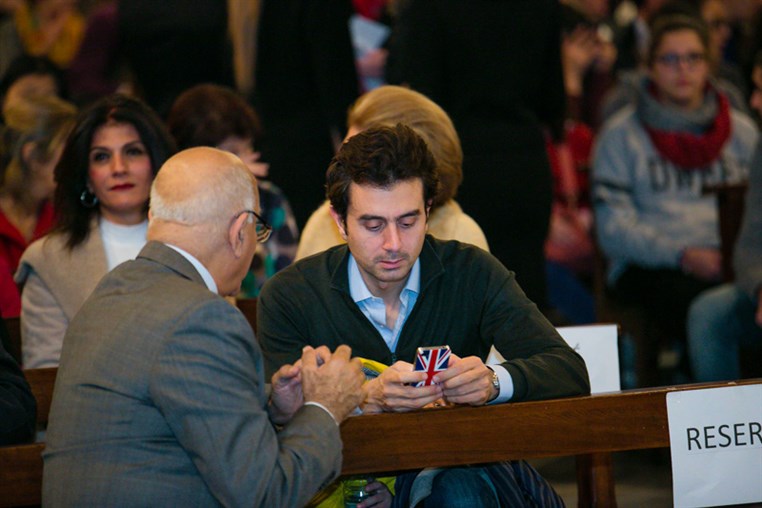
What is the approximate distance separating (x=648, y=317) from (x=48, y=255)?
3132 millimetres

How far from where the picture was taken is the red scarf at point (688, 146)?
6.31 m

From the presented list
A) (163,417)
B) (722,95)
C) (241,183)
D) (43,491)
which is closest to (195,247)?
(241,183)

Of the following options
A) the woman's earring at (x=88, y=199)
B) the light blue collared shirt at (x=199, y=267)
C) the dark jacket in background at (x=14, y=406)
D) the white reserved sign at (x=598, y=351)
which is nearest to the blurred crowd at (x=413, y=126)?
the woman's earring at (x=88, y=199)

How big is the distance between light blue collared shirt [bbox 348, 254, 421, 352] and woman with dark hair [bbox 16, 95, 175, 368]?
1311 millimetres

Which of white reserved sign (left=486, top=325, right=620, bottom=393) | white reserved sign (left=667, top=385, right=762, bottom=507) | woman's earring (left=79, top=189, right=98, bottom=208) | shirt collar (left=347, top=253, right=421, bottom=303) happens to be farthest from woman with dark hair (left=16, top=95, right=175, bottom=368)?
white reserved sign (left=667, top=385, right=762, bottom=507)

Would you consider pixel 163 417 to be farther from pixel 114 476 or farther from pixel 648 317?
pixel 648 317

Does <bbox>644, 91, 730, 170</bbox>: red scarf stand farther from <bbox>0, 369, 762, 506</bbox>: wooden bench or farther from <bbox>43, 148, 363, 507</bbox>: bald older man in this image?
<bbox>43, 148, 363, 507</bbox>: bald older man

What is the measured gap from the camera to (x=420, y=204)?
3.42 metres

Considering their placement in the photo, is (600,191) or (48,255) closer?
(48,255)

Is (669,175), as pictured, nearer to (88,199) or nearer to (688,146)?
(688,146)

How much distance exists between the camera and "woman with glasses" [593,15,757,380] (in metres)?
6.16

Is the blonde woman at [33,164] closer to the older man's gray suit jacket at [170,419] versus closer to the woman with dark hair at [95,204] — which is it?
the woman with dark hair at [95,204]

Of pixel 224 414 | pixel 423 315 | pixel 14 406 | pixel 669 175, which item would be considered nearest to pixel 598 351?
pixel 423 315

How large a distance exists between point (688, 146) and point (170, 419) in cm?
433
